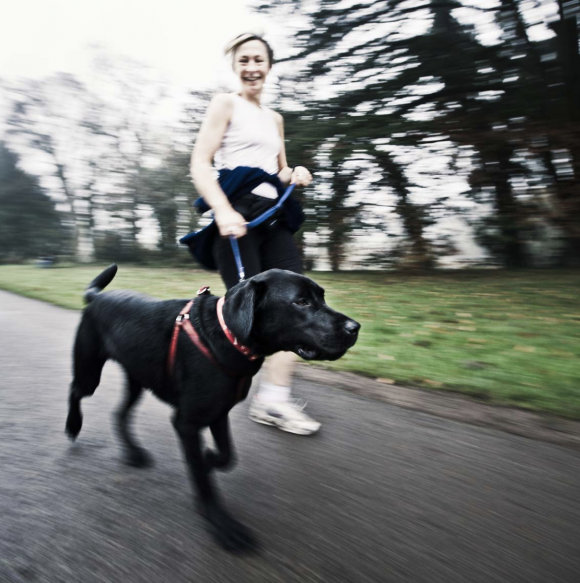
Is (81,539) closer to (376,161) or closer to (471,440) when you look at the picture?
(471,440)

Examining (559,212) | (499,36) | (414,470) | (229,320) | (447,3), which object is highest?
(447,3)

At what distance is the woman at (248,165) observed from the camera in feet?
8.84

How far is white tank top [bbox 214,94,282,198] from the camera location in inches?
108

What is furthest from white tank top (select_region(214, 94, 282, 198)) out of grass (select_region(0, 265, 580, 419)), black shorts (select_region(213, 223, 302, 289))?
grass (select_region(0, 265, 580, 419))

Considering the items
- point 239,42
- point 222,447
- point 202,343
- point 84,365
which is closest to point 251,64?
point 239,42

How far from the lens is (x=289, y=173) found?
311 cm

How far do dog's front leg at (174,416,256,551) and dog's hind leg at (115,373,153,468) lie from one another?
24.6 inches

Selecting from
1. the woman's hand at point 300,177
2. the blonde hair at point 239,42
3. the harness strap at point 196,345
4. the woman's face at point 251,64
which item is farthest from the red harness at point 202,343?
the blonde hair at point 239,42

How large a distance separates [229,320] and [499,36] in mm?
9945

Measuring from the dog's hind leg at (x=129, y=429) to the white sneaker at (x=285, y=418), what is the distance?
80 cm

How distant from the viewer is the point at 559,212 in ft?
31.0

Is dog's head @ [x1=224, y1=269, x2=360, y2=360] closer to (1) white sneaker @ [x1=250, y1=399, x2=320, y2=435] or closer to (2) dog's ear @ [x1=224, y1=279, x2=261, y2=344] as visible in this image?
(2) dog's ear @ [x1=224, y1=279, x2=261, y2=344]

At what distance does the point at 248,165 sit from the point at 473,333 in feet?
12.9

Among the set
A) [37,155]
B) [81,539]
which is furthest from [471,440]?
[37,155]
